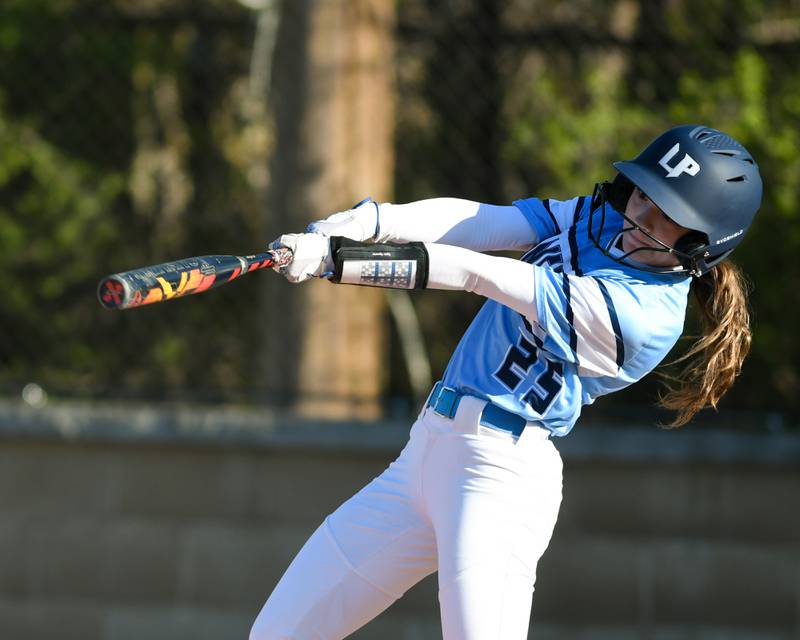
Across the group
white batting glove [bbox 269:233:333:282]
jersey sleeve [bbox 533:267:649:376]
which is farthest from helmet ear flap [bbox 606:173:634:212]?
white batting glove [bbox 269:233:333:282]

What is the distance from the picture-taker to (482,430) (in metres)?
3.14

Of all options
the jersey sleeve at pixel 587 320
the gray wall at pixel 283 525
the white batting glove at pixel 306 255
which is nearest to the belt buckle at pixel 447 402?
the jersey sleeve at pixel 587 320

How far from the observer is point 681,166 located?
307 cm

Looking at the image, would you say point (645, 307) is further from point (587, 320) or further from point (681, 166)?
point (681, 166)

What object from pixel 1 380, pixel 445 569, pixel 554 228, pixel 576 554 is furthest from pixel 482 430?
pixel 1 380

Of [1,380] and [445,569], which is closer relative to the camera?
[445,569]

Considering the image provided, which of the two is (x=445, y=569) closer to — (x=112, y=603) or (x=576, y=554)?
(x=576, y=554)

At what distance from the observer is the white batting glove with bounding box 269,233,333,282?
→ 2848 mm

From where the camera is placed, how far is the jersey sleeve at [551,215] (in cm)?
340

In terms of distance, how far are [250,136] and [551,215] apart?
262 centimetres

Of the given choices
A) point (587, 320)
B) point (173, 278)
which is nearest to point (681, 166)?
point (587, 320)

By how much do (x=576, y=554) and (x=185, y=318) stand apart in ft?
6.24

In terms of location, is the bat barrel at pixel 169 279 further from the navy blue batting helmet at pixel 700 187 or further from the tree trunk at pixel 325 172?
the tree trunk at pixel 325 172

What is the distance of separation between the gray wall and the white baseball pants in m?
1.70
